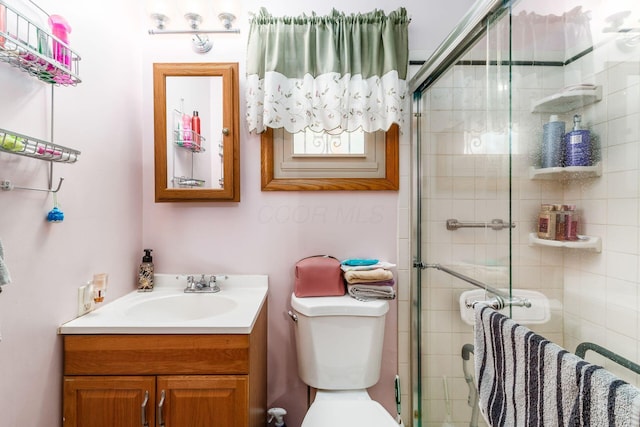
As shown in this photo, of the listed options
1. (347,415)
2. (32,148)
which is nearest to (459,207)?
(347,415)

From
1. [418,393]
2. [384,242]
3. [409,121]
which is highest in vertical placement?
[409,121]

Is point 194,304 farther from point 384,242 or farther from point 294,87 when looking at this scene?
point 294,87

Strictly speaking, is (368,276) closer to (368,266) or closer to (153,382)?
(368,266)

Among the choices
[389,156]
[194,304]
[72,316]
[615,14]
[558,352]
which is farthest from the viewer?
[389,156]

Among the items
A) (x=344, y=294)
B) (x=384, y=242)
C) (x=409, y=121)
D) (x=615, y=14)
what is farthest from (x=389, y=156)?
(x=615, y=14)

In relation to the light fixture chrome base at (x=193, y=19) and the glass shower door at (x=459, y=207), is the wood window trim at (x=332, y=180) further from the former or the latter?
the light fixture chrome base at (x=193, y=19)

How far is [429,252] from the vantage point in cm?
159

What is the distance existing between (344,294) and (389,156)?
2.26ft

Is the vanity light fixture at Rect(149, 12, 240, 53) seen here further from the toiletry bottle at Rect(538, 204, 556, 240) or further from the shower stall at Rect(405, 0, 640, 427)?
the toiletry bottle at Rect(538, 204, 556, 240)

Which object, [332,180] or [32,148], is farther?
[332,180]

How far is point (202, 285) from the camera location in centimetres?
160

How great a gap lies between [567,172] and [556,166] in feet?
0.10

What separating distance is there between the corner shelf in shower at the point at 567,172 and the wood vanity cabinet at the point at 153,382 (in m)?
1.05

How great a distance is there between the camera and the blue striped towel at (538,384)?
55cm
